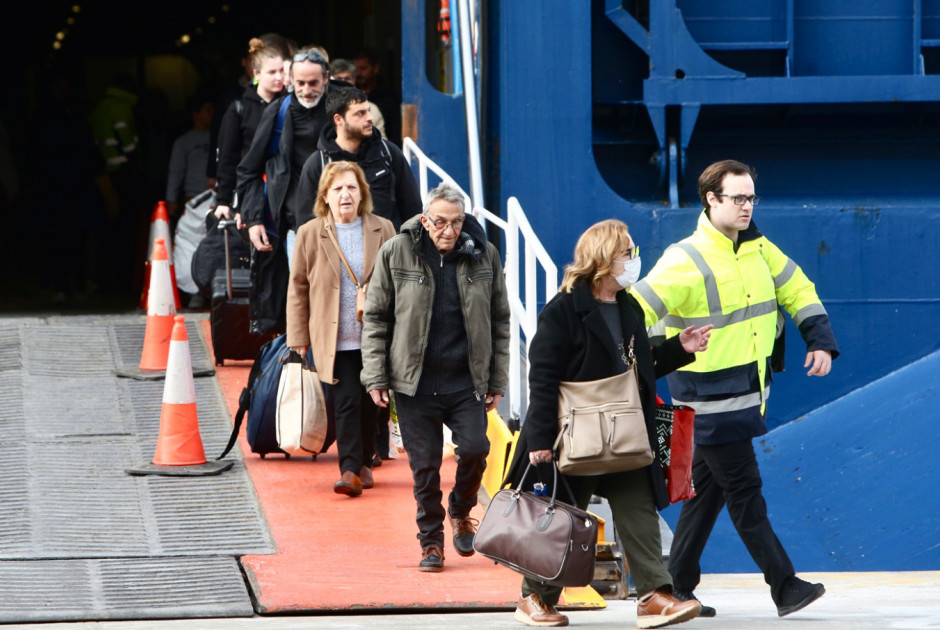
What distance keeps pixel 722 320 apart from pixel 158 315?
15.2 ft

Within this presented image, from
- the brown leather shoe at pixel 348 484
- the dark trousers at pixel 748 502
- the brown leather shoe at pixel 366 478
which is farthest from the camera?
the brown leather shoe at pixel 366 478

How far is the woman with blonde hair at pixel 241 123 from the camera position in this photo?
26.8ft

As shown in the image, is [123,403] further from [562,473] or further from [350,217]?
[562,473]

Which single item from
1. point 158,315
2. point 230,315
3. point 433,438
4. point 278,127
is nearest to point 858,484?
point 433,438

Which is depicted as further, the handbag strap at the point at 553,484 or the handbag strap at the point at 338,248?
the handbag strap at the point at 338,248

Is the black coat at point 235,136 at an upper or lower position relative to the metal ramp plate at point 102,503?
upper

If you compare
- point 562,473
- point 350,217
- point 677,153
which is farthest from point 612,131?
point 562,473

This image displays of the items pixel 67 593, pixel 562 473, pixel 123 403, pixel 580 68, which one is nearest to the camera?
pixel 562 473

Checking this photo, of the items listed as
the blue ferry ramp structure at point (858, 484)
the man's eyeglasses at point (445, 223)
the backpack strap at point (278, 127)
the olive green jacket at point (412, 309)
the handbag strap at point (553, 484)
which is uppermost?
the backpack strap at point (278, 127)

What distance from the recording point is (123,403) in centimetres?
831

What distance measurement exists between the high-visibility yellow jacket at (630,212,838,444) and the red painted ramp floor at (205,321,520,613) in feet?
3.78

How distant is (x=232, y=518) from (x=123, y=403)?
2131 millimetres

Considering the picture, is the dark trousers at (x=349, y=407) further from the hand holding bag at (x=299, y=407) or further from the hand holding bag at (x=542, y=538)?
the hand holding bag at (x=542, y=538)

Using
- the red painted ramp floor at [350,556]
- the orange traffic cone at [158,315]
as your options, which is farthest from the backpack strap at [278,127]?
the red painted ramp floor at [350,556]
